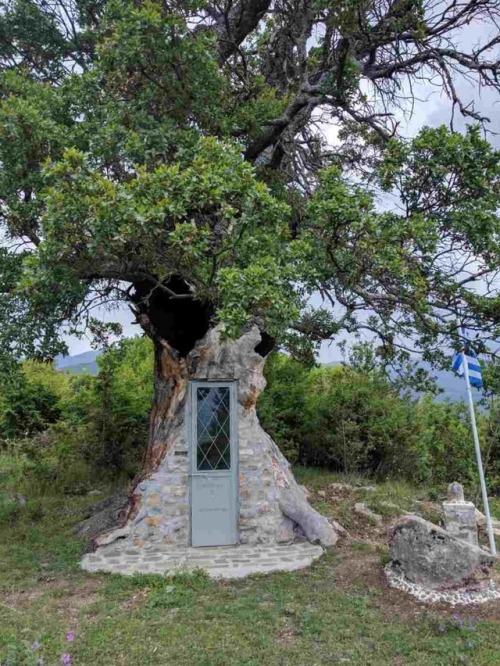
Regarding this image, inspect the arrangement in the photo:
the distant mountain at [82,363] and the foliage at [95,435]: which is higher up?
the distant mountain at [82,363]

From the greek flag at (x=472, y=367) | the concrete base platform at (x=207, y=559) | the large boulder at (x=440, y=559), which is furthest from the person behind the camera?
the greek flag at (x=472, y=367)

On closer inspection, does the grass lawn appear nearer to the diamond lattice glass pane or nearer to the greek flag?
the diamond lattice glass pane

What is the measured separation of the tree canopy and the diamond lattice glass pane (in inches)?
28.8

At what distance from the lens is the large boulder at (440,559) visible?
522cm

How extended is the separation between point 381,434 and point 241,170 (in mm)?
7296

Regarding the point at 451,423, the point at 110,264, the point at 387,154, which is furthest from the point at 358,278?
the point at 451,423

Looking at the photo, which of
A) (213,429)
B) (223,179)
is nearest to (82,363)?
(213,429)

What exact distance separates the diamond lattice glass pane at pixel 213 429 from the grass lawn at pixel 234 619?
→ 1672 mm

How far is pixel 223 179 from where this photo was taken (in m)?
4.95

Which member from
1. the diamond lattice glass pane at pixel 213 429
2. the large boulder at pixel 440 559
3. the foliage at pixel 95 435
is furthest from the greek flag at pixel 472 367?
the foliage at pixel 95 435

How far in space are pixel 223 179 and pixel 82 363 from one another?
29.8ft

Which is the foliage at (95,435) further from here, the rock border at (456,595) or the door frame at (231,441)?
the rock border at (456,595)

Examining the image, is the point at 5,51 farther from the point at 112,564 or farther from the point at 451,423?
the point at 451,423

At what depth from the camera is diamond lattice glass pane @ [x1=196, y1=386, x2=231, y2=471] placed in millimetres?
7168
